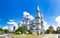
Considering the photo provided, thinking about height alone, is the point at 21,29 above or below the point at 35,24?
below

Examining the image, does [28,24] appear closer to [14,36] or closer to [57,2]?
[14,36]

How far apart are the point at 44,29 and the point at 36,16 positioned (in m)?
0.37

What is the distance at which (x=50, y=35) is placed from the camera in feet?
19.2

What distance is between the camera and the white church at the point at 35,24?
5.95 m

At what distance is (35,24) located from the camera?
611cm

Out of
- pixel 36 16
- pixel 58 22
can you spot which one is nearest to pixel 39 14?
pixel 36 16

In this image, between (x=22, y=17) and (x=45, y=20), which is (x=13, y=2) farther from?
(x=45, y=20)

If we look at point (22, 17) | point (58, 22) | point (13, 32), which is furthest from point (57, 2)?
point (13, 32)

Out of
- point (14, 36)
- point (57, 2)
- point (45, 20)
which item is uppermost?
point (57, 2)

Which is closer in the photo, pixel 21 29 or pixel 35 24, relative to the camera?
pixel 21 29

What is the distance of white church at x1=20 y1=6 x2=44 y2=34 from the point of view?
19.5 feet

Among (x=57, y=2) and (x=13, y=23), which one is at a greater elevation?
(x=57, y=2)

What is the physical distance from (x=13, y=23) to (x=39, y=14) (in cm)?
66

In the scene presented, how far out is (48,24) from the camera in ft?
19.4
